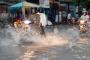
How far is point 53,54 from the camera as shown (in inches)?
604

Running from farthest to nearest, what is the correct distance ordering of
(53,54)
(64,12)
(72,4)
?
(72,4), (64,12), (53,54)

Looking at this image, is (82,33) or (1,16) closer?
(82,33)

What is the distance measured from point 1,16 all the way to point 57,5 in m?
11.4

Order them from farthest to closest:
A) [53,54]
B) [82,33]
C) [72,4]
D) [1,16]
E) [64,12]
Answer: [72,4] → [64,12] → [1,16] → [82,33] → [53,54]

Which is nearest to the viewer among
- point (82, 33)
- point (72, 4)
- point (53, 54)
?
point (53, 54)

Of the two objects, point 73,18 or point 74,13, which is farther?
point 74,13

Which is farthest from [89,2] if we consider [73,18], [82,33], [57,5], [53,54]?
[53,54]

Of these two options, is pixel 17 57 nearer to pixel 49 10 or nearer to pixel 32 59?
pixel 32 59

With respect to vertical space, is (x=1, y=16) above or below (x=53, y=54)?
below

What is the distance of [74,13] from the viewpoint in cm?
5272

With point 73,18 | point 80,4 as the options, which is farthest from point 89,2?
point 73,18

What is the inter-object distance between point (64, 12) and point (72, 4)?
5.83 metres

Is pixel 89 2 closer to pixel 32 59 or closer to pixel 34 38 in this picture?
pixel 34 38

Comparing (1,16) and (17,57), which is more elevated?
(17,57)
